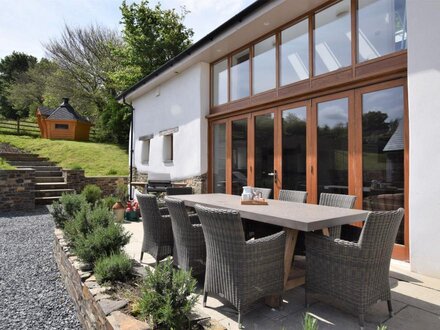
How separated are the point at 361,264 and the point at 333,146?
289 cm

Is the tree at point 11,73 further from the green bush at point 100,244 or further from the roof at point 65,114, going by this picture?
the green bush at point 100,244

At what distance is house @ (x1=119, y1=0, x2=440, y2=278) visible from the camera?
11.9 ft

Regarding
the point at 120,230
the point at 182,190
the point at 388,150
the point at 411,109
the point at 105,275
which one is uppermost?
the point at 411,109

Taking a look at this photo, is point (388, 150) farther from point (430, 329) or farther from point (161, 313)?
point (161, 313)

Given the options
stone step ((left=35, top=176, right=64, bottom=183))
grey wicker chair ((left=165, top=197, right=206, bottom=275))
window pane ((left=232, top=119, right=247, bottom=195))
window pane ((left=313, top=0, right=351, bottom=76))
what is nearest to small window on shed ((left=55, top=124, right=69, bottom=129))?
stone step ((left=35, top=176, right=64, bottom=183))

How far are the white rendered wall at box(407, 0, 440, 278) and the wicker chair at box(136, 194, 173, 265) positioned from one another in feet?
10.0

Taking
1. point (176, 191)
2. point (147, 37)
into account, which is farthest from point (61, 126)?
point (176, 191)

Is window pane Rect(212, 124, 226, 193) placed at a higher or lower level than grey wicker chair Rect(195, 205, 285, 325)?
higher

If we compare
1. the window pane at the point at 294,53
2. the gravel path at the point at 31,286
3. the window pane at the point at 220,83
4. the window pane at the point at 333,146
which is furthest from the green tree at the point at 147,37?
the window pane at the point at 333,146

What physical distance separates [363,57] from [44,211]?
9445 mm

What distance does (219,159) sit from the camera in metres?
7.64

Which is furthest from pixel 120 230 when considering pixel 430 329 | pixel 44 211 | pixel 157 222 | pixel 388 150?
Result: pixel 44 211

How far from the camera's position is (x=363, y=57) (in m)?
4.57

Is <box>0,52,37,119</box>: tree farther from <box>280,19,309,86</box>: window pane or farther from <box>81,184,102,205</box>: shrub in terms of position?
<box>280,19,309,86</box>: window pane
